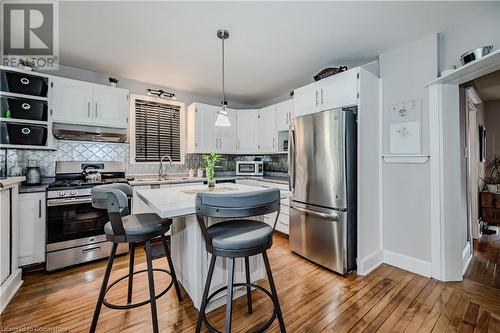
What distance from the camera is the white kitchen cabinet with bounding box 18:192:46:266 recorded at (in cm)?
227

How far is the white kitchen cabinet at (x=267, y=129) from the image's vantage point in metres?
4.02

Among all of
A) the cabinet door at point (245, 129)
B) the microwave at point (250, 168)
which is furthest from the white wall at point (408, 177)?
the cabinet door at point (245, 129)

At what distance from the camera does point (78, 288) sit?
2.07 m

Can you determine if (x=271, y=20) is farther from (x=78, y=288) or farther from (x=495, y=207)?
(x=495, y=207)

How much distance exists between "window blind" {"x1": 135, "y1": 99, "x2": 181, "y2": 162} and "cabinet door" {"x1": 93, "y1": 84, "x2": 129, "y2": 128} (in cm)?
38

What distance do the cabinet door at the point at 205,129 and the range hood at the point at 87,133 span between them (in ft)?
3.91

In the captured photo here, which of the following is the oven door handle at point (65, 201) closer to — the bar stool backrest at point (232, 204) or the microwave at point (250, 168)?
the bar stool backrest at point (232, 204)

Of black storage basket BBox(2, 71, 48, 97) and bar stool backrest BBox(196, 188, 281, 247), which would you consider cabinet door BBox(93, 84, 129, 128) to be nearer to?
black storage basket BBox(2, 71, 48, 97)

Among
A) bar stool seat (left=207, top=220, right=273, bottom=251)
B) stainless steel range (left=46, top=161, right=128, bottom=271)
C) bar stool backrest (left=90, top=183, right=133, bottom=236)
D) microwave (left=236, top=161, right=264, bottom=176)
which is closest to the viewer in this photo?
bar stool seat (left=207, top=220, right=273, bottom=251)

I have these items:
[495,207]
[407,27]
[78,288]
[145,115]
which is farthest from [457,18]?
[78,288]

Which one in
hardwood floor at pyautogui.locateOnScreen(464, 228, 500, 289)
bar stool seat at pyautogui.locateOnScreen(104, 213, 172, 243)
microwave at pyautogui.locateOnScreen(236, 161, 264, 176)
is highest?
microwave at pyautogui.locateOnScreen(236, 161, 264, 176)

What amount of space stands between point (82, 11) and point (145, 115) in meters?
1.85

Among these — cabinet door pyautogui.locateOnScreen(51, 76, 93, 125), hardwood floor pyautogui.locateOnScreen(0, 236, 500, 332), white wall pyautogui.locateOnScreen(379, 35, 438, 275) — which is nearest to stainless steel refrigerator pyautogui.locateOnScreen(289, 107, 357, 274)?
hardwood floor pyautogui.locateOnScreen(0, 236, 500, 332)

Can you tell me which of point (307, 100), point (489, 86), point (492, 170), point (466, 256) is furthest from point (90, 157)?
point (492, 170)
